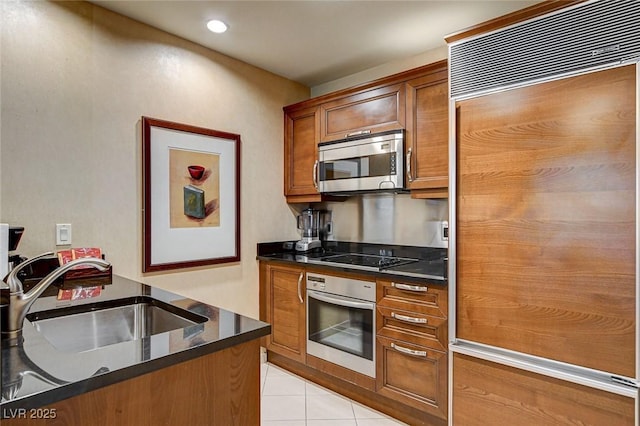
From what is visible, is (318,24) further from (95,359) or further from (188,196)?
(95,359)

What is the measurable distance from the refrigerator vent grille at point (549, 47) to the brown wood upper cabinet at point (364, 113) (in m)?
0.63

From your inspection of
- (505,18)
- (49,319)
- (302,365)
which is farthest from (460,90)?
(302,365)

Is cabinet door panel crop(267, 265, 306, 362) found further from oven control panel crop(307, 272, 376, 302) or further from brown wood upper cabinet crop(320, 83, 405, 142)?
brown wood upper cabinet crop(320, 83, 405, 142)

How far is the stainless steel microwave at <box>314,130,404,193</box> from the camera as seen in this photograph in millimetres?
2457

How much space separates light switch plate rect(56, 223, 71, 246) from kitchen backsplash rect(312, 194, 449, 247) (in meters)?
1.97

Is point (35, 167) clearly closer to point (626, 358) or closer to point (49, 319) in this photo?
point (49, 319)

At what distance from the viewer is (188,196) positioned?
8.26 feet

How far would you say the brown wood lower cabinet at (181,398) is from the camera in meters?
0.77

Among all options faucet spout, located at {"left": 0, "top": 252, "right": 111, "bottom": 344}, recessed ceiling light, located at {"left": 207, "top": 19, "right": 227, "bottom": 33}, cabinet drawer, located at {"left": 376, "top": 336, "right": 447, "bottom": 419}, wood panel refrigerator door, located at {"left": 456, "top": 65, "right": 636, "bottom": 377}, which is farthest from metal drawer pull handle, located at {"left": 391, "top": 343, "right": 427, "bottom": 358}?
recessed ceiling light, located at {"left": 207, "top": 19, "right": 227, "bottom": 33}

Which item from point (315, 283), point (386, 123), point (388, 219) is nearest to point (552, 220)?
point (386, 123)

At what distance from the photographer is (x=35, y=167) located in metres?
1.89

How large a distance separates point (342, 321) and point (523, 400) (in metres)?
1.14

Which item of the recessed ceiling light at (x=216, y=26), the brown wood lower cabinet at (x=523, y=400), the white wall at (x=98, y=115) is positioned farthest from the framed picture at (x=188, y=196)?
the brown wood lower cabinet at (x=523, y=400)

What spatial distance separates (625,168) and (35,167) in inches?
106
